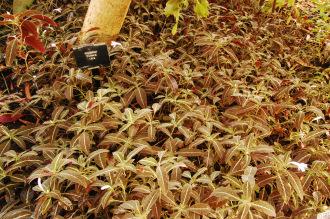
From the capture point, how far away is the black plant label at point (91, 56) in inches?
82.5

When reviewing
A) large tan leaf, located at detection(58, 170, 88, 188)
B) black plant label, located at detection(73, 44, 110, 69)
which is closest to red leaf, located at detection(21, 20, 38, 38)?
black plant label, located at detection(73, 44, 110, 69)

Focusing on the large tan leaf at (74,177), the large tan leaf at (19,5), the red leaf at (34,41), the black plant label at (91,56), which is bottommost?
the large tan leaf at (74,177)

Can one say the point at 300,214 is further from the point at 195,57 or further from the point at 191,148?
the point at 195,57

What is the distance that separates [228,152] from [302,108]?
84 cm

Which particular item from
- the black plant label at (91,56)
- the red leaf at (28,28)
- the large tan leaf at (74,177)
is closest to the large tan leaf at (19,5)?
the red leaf at (28,28)

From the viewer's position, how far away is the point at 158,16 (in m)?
3.06

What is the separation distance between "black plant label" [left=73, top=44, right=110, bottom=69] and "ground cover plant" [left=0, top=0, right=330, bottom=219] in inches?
2.6

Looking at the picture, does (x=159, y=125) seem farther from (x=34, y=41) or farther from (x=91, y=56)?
(x=34, y=41)

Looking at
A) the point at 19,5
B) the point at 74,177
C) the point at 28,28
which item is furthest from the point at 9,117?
the point at 19,5

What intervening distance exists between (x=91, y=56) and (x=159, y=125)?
2.03 feet

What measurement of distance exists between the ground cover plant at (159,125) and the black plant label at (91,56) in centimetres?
7

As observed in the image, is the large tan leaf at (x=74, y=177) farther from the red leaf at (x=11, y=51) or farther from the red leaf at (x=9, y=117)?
Answer: the red leaf at (x=11, y=51)

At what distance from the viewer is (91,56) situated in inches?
83.8

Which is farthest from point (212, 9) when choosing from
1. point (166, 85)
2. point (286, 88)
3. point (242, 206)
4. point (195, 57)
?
point (242, 206)
